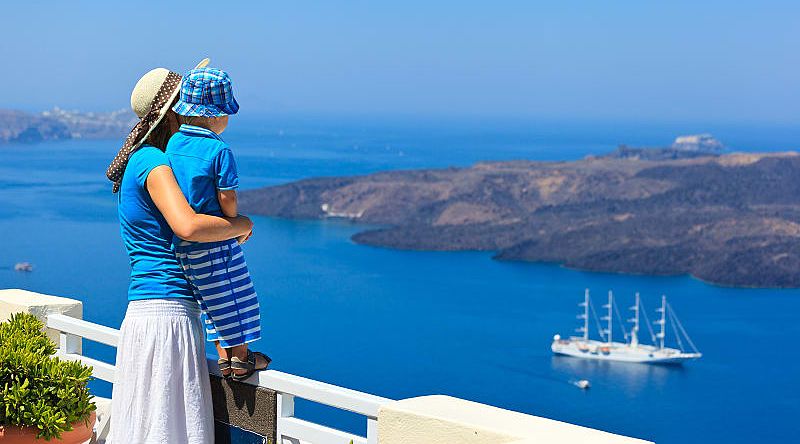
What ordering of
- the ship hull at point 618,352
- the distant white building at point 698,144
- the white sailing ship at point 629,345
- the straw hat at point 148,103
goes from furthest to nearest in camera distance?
1. the distant white building at point 698,144
2. the white sailing ship at point 629,345
3. the ship hull at point 618,352
4. the straw hat at point 148,103

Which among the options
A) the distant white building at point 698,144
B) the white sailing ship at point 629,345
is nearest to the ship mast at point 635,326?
the white sailing ship at point 629,345

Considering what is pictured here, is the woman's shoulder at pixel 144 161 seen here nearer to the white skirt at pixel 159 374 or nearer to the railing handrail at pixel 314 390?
the white skirt at pixel 159 374

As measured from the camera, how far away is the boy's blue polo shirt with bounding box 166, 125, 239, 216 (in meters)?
1.88

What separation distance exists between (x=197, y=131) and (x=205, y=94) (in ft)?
0.21

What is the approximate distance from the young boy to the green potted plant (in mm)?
339

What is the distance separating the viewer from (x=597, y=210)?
235 feet

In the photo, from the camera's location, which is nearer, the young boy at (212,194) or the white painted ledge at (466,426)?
the white painted ledge at (466,426)

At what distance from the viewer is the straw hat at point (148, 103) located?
198 cm

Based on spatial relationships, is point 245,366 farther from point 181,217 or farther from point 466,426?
point 466,426

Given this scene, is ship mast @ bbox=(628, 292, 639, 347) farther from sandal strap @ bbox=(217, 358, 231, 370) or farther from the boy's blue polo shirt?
the boy's blue polo shirt

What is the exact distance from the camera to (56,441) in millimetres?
2191

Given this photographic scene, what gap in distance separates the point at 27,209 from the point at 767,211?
44.8 m

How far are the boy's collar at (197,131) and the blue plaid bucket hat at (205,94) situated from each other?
22mm

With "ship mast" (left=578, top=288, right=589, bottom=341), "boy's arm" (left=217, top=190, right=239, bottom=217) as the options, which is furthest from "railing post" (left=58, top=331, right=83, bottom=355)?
"ship mast" (left=578, top=288, right=589, bottom=341)
